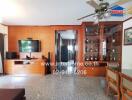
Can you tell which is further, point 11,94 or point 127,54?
point 127,54

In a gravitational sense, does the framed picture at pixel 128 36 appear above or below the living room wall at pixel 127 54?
above

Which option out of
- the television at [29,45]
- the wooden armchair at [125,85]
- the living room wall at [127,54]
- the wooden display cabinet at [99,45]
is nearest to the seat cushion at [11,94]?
the wooden armchair at [125,85]

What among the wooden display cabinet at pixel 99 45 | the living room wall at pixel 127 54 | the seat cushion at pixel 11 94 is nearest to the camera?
the seat cushion at pixel 11 94

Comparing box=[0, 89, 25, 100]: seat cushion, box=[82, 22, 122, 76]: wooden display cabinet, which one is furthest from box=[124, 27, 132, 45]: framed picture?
box=[0, 89, 25, 100]: seat cushion

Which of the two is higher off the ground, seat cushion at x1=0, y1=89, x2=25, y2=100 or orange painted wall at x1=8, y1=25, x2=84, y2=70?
orange painted wall at x1=8, y1=25, x2=84, y2=70

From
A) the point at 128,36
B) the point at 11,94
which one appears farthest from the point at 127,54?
the point at 11,94

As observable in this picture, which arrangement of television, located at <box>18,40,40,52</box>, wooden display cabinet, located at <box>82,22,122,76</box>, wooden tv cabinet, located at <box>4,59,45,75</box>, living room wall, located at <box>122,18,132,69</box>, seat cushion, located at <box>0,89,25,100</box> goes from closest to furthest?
seat cushion, located at <box>0,89,25,100</box> → living room wall, located at <box>122,18,132,69</box> → wooden display cabinet, located at <box>82,22,122,76</box> → wooden tv cabinet, located at <box>4,59,45,75</box> → television, located at <box>18,40,40,52</box>

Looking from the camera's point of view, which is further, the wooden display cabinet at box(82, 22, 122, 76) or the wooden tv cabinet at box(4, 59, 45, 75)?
the wooden tv cabinet at box(4, 59, 45, 75)

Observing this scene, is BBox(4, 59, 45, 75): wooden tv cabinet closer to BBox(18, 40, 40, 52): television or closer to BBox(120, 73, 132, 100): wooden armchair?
BBox(18, 40, 40, 52): television

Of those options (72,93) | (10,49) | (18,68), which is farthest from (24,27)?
(72,93)

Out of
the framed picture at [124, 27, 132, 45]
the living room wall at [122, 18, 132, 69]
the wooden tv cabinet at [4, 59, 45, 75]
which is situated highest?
the framed picture at [124, 27, 132, 45]

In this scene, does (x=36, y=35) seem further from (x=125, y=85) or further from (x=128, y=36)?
(x=125, y=85)

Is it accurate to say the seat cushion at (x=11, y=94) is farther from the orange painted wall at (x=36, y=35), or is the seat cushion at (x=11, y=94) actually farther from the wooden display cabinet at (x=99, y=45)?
the orange painted wall at (x=36, y=35)

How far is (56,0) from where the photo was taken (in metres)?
3.69
